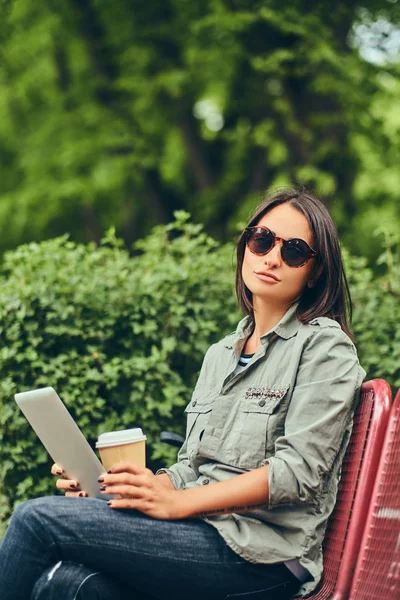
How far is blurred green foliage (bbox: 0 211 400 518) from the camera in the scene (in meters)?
3.97

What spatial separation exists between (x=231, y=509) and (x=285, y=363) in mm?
481

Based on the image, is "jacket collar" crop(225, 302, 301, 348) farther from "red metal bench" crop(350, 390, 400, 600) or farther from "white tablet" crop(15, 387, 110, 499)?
"white tablet" crop(15, 387, 110, 499)

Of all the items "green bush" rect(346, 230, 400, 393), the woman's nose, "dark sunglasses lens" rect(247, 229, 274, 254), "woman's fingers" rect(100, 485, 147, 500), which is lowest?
"woman's fingers" rect(100, 485, 147, 500)

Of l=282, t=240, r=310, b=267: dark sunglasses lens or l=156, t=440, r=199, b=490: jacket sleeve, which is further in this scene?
l=156, t=440, r=199, b=490: jacket sleeve

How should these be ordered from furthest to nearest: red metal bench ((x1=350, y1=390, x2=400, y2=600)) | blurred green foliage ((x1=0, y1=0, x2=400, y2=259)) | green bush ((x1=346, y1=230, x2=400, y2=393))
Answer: blurred green foliage ((x1=0, y1=0, x2=400, y2=259)) < green bush ((x1=346, y1=230, x2=400, y2=393)) < red metal bench ((x1=350, y1=390, x2=400, y2=600))

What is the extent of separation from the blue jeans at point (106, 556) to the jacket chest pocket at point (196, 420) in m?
0.40

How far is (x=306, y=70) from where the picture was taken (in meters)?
9.09

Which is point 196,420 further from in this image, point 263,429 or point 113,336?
point 113,336

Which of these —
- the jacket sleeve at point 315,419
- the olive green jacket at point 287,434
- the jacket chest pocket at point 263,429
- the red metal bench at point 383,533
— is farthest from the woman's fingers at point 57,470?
the red metal bench at point 383,533

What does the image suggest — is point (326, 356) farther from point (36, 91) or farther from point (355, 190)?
point (36, 91)

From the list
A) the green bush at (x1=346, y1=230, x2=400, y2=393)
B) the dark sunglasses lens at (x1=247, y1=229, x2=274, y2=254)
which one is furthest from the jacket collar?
the green bush at (x1=346, y1=230, x2=400, y2=393)

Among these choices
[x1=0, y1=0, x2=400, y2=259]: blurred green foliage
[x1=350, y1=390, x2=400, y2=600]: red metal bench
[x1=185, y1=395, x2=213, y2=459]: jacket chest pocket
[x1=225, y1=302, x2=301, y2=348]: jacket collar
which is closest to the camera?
[x1=350, y1=390, x2=400, y2=600]: red metal bench

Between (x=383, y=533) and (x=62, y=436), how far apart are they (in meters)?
0.97

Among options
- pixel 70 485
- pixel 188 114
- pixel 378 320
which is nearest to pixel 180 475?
pixel 70 485
